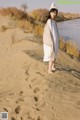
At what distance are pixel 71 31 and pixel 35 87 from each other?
21.1ft

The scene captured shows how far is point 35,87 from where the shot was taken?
6.50 m

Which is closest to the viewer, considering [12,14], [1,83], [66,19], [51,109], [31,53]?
[51,109]

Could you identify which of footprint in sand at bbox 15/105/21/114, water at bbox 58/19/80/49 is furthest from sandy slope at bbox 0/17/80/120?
water at bbox 58/19/80/49

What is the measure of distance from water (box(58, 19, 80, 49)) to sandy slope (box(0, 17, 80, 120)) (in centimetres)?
317

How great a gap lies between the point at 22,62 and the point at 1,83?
2.82 feet

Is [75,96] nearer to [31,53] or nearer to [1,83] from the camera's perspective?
[1,83]

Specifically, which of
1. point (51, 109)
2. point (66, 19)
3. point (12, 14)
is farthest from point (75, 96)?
point (66, 19)

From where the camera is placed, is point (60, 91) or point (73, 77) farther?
point (73, 77)

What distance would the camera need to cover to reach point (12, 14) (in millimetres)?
13172

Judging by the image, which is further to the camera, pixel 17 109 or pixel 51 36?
pixel 51 36

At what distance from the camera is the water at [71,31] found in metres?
11.8

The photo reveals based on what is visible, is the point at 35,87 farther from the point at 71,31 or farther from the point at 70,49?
the point at 71,31

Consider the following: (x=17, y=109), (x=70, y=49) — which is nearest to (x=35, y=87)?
(x=17, y=109)

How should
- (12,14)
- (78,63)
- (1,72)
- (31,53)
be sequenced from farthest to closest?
1. (12,14)
2. (78,63)
3. (31,53)
4. (1,72)
